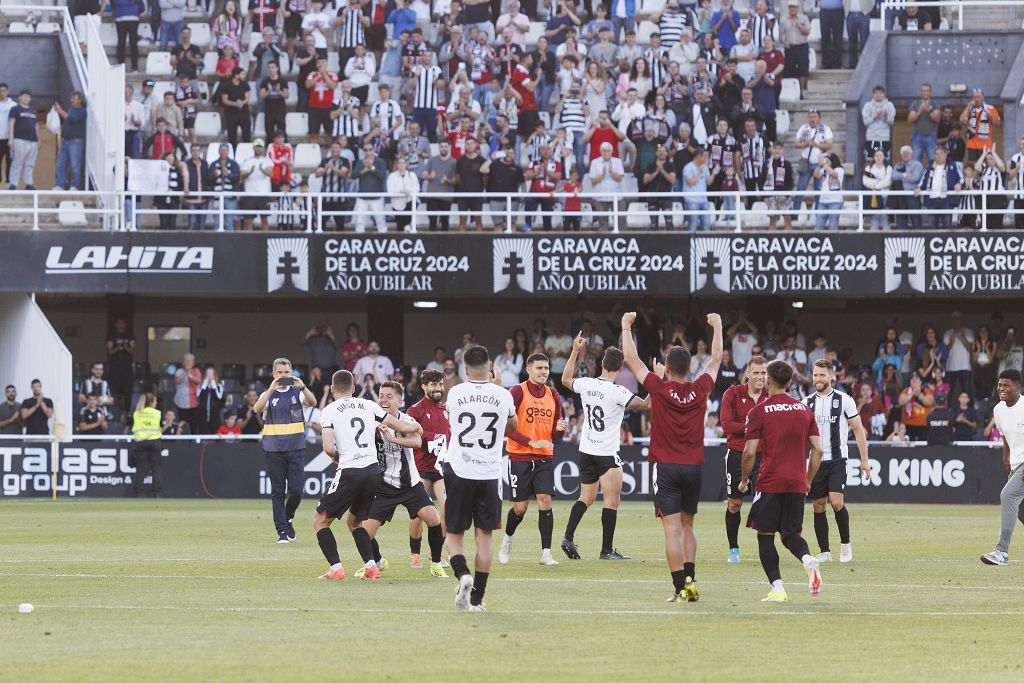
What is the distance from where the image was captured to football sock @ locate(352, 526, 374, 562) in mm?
15219

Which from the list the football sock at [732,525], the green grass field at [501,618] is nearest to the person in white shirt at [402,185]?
the green grass field at [501,618]

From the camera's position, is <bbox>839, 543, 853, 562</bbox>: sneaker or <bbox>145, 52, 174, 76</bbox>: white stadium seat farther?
<bbox>145, 52, 174, 76</bbox>: white stadium seat

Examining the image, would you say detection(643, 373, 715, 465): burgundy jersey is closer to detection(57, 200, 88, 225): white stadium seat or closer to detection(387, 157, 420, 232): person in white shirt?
detection(387, 157, 420, 232): person in white shirt

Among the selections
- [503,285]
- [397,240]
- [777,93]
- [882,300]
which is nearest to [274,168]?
[397,240]

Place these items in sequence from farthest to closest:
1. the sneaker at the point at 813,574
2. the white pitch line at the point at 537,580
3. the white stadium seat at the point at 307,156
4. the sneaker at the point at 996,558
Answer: the white stadium seat at the point at 307,156 < the sneaker at the point at 996,558 < the white pitch line at the point at 537,580 < the sneaker at the point at 813,574

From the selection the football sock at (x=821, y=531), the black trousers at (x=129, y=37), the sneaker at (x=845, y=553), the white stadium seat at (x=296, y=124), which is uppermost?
the black trousers at (x=129, y=37)

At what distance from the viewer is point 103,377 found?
3319 centimetres

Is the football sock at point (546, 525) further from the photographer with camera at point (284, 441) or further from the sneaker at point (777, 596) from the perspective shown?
the sneaker at point (777, 596)

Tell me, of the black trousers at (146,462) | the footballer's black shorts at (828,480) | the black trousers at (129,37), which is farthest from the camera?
the black trousers at (129,37)

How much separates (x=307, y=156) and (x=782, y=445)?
2324 centimetres

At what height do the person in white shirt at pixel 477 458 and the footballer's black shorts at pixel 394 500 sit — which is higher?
the person in white shirt at pixel 477 458

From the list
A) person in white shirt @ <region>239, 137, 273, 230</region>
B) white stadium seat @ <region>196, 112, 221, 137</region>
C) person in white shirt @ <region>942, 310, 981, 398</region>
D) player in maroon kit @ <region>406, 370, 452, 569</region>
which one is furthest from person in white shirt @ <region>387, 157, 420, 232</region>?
player in maroon kit @ <region>406, 370, 452, 569</region>

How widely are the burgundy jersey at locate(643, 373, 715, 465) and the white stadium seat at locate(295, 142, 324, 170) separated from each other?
22.6 metres

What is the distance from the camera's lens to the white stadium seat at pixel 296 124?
3534cm
